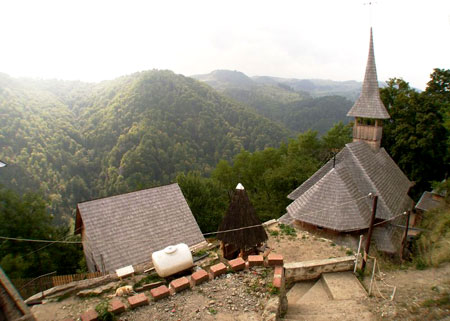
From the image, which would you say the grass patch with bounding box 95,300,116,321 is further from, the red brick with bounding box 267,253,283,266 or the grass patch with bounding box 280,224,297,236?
the grass patch with bounding box 280,224,297,236

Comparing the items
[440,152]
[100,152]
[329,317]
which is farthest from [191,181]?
[100,152]

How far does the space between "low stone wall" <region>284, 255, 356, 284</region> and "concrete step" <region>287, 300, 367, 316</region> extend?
3.75 ft

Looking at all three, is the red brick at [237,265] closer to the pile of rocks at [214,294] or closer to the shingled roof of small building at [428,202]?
the pile of rocks at [214,294]

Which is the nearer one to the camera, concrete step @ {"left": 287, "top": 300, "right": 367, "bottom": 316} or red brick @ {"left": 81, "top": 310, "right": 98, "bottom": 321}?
red brick @ {"left": 81, "top": 310, "right": 98, "bottom": 321}

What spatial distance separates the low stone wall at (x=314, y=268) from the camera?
314 inches

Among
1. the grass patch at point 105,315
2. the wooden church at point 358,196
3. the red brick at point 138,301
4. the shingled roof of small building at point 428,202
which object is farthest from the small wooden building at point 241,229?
the shingled roof of small building at point 428,202

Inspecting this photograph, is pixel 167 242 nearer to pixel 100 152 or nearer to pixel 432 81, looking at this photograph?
pixel 432 81

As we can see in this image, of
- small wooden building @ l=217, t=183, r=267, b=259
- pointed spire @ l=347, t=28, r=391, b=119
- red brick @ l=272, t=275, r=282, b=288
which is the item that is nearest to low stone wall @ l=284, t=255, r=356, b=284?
red brick @ l=272, t=275, r=282, b=288

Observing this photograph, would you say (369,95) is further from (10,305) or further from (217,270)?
(10,305)

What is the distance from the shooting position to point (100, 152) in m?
75.7

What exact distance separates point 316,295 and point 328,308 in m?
1.13

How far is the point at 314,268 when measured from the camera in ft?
26.3

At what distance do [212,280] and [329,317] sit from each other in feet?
8.37

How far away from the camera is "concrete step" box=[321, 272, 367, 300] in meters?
6.93
